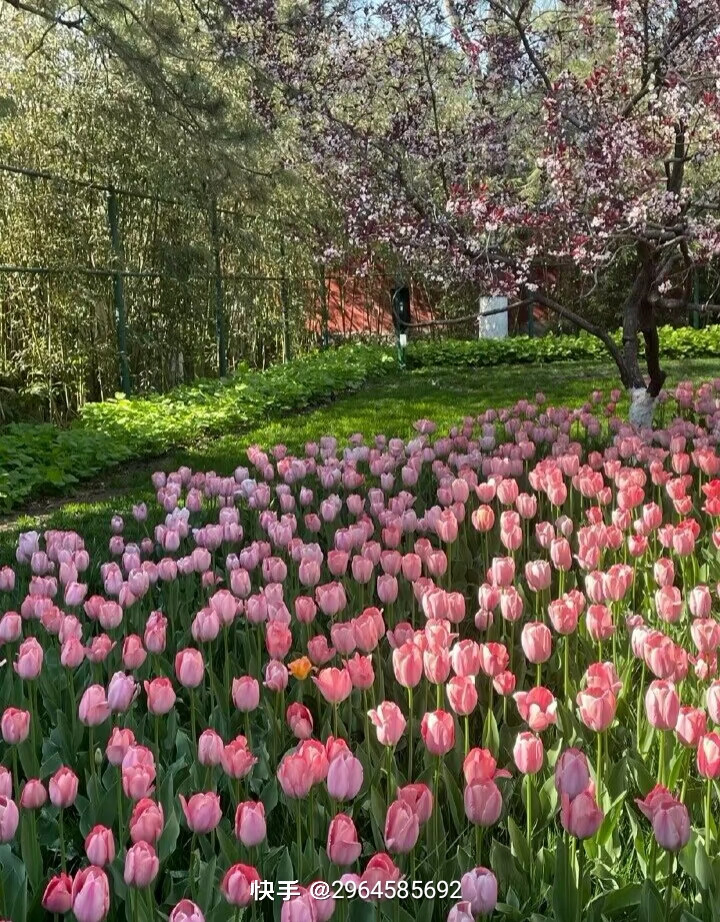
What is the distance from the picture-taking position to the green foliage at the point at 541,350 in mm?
14477

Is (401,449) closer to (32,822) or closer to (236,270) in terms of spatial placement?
(32,822)

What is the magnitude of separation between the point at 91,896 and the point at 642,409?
4.70 meters

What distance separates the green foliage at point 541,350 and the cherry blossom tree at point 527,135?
251 inches

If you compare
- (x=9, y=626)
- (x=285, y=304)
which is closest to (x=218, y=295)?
(x=285, y=304)

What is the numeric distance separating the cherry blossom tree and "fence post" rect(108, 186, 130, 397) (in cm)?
213

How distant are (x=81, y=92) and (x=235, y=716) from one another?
26.7ft

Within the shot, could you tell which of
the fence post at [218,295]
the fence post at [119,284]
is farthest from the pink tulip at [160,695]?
the fence post at [218,295]

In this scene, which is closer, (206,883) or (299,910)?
(299,910)

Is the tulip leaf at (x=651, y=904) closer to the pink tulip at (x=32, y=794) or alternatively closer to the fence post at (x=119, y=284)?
the pink tulip at (x=32, y=794)

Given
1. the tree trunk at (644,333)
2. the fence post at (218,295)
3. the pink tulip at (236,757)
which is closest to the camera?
the pink tulip at (236,757)

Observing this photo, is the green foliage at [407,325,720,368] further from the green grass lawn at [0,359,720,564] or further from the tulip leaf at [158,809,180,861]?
the tulip leaf at [158,809,180,861]

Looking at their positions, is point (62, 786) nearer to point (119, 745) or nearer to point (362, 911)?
point (119, 745)

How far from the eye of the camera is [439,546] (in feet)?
11.6

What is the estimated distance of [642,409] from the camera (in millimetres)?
5367
